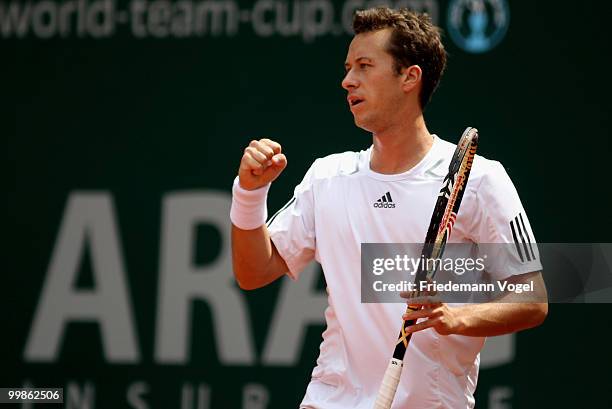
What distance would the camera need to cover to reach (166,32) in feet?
19.5

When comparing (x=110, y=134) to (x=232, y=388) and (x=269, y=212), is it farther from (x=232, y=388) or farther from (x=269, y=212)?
(x=232, y=388)

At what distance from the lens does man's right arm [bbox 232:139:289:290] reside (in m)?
3.62

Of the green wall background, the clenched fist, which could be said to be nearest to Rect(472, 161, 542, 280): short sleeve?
the clenched fist

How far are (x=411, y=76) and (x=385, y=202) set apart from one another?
0.46m

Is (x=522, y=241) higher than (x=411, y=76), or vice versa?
(x=411, y=76)

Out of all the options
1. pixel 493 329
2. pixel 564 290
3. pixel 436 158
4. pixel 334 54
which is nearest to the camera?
pixel 493 329

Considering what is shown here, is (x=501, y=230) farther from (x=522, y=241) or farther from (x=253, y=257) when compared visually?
(x=253, y=257)

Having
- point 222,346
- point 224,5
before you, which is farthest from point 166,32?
point 222,346

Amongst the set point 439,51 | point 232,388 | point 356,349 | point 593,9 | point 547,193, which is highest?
point 593,9

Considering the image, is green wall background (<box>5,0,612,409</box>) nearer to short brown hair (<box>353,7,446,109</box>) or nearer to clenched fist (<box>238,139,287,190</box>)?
short brown hair (<box>353,7,446,109</box>)

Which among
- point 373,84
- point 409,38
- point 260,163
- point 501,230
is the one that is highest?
point 409,38

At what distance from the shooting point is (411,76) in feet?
13.1

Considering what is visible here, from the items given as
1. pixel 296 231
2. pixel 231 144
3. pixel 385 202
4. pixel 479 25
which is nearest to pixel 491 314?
pixel 385 202

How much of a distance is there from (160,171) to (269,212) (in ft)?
1.96
